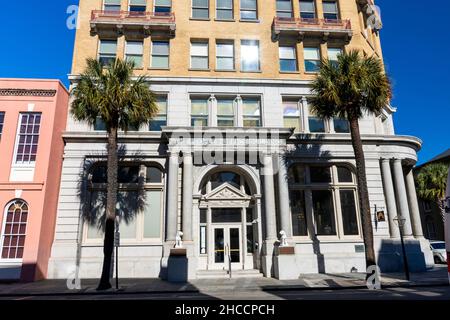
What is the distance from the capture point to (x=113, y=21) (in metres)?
22.5

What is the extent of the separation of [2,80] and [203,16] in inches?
558

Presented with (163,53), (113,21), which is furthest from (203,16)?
(113,21)

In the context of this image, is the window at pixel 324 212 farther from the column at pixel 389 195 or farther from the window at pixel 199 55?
the window at pixel 199 55

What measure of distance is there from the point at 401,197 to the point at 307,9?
15.6m

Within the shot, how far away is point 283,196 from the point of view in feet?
62.8

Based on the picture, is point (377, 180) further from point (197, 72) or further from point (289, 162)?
point (197, 72)

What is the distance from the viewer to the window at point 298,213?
20.5m

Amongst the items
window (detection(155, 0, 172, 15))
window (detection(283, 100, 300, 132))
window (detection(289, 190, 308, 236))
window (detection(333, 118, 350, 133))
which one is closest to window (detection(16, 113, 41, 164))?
window (detection(155, 0, 172, 15))

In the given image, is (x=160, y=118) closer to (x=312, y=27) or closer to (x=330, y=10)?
(x=312, y=27)

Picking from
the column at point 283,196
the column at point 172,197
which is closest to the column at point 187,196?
the column at point 172,197

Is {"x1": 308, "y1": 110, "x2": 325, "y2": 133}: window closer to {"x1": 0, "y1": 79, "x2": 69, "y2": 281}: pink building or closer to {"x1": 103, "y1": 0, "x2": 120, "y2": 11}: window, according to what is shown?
{"x1": 103, "y1": 0, "x2": 120, "y2": 11}: window

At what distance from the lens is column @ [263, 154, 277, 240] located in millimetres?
18578

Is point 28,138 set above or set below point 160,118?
below

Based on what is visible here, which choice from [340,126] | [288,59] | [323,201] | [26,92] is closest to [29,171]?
[26,92]
